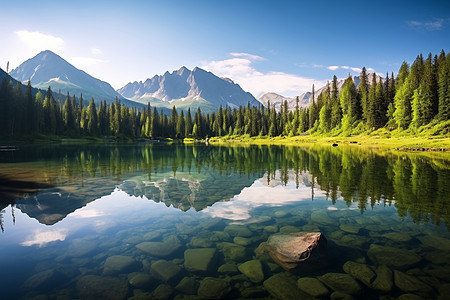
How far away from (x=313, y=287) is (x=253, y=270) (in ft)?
6.30

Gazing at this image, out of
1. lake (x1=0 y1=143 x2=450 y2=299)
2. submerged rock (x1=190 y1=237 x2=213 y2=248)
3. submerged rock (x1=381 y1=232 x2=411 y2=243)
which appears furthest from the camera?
submerged rock (x1=381 y1=232 x2=411 y2=243)

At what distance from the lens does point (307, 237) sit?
9.47m

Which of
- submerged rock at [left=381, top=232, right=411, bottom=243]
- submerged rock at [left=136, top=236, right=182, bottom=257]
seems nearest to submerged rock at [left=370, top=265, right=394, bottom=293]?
submerged rock at [left=381, top=232, right=411, bottom=243]

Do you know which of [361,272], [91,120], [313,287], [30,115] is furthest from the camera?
[91,120]

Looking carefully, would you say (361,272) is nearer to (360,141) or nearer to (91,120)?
(360,141)

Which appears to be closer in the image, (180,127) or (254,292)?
(254,292)

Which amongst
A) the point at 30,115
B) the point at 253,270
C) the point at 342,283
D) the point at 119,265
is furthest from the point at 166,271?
the point at 30,115

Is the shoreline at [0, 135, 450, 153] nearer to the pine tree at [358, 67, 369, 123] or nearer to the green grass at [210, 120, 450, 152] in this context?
the green grass at [210, 120, 450, 152]

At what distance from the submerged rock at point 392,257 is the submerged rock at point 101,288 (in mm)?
8286

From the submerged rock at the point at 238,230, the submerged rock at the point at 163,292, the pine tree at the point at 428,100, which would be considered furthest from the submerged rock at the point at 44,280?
the pine tree at the point at 428,100

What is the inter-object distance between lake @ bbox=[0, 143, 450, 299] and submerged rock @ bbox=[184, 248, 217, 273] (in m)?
0.04

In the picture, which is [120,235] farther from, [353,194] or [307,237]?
[353,194]

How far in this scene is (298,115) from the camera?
493 ft

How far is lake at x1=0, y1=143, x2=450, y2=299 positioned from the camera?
7.46 m
